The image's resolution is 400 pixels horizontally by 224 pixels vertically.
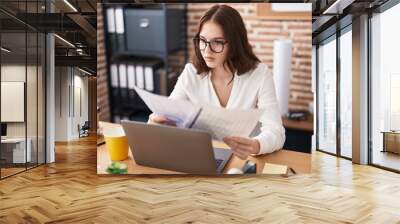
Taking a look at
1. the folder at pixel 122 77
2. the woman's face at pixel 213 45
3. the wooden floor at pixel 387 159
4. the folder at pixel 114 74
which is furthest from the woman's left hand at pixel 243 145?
the wooden floor at pixel 387 159

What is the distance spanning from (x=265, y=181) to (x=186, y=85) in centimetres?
158

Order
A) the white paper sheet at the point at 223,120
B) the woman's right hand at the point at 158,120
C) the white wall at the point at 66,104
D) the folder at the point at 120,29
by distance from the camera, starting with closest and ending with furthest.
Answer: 1. the white paper sheet at the point at 223,120
2. the woman's right hand at the point at 158,120
3. the folder at the point at 120,29
4. the white wall at the point at 66,104

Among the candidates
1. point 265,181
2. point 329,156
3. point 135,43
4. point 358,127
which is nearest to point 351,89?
point 358,127

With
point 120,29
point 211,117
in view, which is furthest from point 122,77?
point 211,117

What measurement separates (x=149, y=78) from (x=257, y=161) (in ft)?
5.38

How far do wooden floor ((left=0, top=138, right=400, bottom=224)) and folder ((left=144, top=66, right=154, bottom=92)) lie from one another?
1.17 m

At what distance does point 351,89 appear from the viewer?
7520 millimetres

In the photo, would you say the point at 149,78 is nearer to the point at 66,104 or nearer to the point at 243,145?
the point at 243,145

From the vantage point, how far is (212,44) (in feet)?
16.0

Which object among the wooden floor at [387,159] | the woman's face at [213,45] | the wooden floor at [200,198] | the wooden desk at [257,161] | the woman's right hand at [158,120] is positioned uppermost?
the woman's face at [213,45]

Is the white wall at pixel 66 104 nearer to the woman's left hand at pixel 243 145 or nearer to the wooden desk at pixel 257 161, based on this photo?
the wooden desk at pixel 257 161

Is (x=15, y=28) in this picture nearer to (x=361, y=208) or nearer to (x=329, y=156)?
(x=361, y=208)

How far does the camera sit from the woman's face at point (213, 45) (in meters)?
4.86

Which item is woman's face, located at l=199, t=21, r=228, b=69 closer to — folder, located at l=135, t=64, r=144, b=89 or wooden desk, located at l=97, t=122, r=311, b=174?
folder, located at l=135, t=64, r=144, b=89
